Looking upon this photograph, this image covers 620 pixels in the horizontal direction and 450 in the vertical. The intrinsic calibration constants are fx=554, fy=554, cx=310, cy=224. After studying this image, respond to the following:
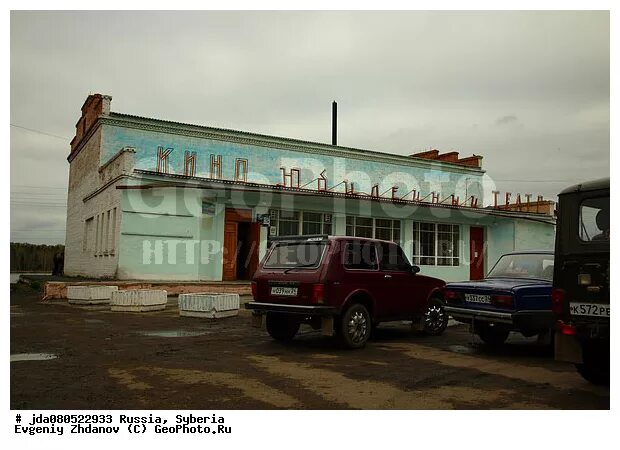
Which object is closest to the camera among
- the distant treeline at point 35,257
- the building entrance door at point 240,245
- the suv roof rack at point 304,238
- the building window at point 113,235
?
the suv roof rack at point 304,238

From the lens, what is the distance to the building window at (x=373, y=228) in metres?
24.1

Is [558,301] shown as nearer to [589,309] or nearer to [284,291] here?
[589,309]

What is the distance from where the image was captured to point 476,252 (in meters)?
27.9

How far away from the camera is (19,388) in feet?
20.3

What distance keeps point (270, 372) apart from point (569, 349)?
364 cm

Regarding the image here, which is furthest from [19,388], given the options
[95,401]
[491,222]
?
[491,222]

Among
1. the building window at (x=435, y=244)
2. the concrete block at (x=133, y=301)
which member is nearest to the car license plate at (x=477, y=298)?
the concrete block at (x=133, y=301)

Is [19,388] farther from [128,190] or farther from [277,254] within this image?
[128,190]

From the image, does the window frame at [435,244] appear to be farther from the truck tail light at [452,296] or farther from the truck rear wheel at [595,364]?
the truck rear wheel at [595,364]

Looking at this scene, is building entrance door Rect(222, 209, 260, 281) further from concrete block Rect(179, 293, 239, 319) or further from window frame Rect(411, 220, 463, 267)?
window frame Rect(411, 220, 463, 267)

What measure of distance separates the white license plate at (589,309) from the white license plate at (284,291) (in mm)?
4264

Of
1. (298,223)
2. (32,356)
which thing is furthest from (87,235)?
(32,356)

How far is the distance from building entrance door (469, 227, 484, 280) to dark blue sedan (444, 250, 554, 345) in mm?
17713

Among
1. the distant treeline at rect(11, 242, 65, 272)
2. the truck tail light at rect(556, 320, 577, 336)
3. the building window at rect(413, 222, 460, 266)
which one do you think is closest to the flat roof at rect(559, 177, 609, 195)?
the truck tail light at rect(556, 320, 577, 336)
